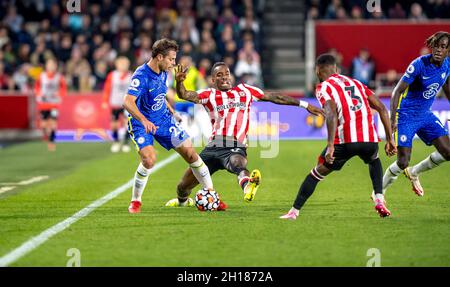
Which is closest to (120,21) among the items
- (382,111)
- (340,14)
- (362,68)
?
(340,14)

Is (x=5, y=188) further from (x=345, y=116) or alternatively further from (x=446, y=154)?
(x=446, y=154)

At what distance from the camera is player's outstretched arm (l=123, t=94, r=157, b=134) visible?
9923 millimetres

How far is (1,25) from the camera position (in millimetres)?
27672

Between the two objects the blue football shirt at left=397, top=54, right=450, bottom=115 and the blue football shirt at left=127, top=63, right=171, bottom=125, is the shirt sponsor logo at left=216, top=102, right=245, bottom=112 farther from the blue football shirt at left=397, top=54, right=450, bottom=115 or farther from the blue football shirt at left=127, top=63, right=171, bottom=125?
the blue football shirt at left=397, top=54, right=450, bottom=115

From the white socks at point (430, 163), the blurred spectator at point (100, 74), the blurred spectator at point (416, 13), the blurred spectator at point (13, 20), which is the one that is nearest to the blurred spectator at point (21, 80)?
the blurred spectator at point (100, 74)

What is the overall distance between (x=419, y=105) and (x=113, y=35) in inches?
698

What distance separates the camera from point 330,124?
9203 mm

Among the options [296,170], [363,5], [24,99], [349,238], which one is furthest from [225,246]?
[363,5]

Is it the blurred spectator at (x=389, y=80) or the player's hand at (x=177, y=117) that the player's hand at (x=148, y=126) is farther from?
the blurred spectator at (x=389, y=80)

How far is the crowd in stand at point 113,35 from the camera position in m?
25.7

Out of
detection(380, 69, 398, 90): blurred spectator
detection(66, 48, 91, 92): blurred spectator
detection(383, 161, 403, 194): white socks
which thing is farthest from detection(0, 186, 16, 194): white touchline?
detection(380, 69, 398, 90): blurred spectator

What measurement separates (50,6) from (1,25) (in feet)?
6.64

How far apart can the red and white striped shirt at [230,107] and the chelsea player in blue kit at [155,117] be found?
1.66ft

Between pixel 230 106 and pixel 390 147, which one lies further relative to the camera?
pixel 230 106
